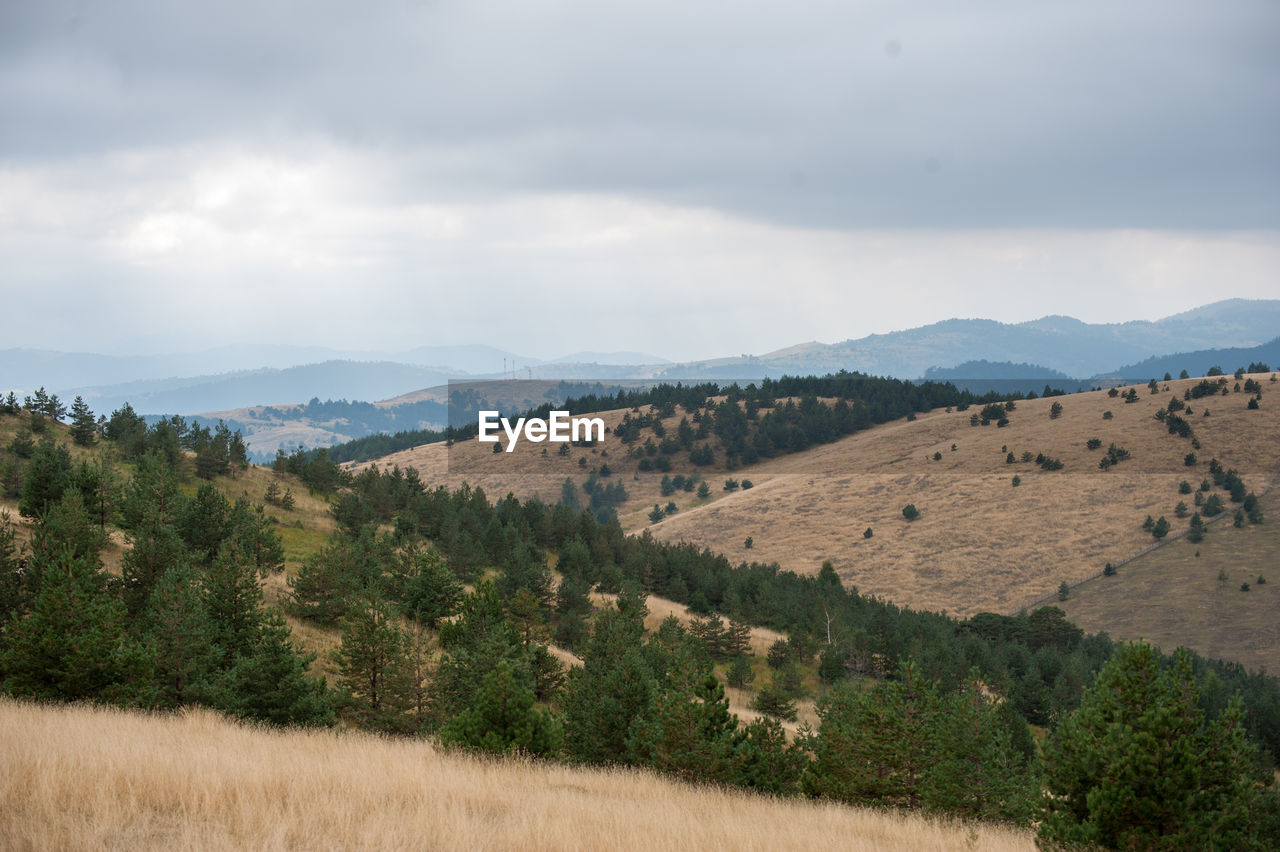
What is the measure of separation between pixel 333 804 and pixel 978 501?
418ft

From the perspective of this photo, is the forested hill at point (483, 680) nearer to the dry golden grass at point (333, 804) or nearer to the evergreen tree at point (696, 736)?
the evergreen tree at point (696, 736)

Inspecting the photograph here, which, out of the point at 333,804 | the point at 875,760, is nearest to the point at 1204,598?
the point at 875,760

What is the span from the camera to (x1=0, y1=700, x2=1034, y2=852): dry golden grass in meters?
8.12

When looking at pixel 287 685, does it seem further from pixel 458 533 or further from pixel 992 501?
pixel 992 501

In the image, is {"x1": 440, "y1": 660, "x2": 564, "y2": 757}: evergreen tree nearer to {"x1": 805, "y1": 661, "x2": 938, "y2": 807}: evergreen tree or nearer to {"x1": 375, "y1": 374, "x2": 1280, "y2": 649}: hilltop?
{"x1": 805, "y1": 661, "x2": 938, "y2": 807}: evergreen tree

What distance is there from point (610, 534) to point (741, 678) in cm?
3143

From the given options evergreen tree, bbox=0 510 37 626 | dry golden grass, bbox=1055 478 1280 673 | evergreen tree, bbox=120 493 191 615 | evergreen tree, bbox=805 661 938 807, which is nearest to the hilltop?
dry golden grass, bbox=1055 478 1280 673

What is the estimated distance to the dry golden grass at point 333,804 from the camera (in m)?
8.12

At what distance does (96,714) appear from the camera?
1511 centimetres

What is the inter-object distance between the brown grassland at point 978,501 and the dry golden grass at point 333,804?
9169 cm

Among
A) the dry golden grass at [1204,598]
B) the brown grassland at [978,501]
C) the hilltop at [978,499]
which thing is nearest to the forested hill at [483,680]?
the dry golden grass at [1204,598]

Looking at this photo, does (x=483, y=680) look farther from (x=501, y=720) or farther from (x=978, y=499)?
(x=978, y=499)

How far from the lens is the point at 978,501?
123500mm

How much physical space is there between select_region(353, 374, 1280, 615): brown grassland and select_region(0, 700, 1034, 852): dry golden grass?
9169 centimetres
